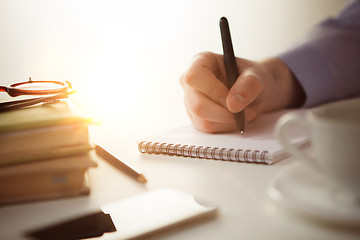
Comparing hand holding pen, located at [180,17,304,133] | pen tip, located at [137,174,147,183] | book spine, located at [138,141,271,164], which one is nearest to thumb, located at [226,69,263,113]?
hand holding pen, located at [180,17,304,133]

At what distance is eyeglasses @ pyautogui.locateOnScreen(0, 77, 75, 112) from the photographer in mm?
583

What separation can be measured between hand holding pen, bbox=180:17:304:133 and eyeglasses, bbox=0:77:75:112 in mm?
224

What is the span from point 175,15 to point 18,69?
0.51 m

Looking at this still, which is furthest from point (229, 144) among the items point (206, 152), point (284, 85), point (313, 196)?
point (284, 85)

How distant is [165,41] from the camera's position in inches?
52.0

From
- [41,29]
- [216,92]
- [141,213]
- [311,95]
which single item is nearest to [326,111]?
Answer: [141,213]

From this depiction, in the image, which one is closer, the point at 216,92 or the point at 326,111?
the point at 326,111

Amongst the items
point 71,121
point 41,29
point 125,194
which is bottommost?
point 125,194

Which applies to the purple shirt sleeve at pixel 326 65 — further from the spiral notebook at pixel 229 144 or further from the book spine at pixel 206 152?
the book spine at pixel 206 152

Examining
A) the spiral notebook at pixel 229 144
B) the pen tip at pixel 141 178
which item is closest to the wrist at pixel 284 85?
the spiral notebook at pixel 229 144

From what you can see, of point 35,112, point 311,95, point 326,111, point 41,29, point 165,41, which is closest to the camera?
point 326,111

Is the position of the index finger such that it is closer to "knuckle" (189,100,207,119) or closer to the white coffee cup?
"knuckle" (189,100,207,119)

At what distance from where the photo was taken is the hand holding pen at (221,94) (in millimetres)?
708

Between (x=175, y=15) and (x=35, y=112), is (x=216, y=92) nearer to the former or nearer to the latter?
(x=35, y=112)
